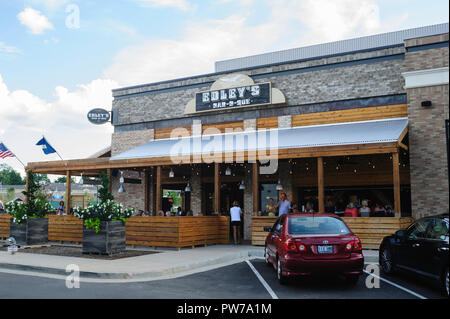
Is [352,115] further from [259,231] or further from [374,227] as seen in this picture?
[259,231]

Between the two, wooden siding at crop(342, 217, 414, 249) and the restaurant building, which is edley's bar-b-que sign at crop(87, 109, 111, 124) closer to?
the restaurant building

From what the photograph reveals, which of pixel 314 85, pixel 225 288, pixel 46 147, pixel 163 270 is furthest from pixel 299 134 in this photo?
pixel 46 147

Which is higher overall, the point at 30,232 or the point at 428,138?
the point at 428,138

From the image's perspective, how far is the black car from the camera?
7773 millimetres

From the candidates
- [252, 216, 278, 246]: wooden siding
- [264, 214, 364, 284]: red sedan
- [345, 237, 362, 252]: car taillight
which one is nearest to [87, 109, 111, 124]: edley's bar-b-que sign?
[252, 216, 278, 246]: wooden siding

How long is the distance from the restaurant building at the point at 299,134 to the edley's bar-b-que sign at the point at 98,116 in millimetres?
563

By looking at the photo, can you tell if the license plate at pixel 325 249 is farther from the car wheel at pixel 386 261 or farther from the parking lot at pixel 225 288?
the car wheel at pixel 386 261

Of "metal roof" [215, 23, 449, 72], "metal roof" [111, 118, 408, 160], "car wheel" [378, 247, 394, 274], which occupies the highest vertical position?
"metal roof" [215, 23, 449, 72]

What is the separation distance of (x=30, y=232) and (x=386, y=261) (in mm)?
12913

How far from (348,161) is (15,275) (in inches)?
510

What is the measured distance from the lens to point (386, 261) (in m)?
10.2

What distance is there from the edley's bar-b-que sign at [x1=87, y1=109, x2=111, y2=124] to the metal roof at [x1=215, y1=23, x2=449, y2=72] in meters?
7.50

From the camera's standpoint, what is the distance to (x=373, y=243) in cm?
1426
